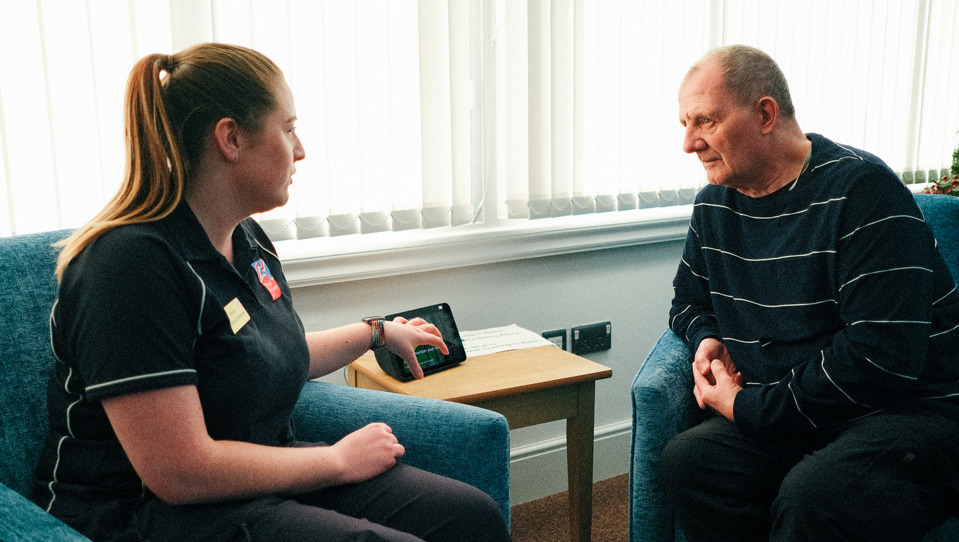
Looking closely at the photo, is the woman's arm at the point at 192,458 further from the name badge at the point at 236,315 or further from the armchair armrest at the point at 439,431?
the armchair armrest at the point at 439,431

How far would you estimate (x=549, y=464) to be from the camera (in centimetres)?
238

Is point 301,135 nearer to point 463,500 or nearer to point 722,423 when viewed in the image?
point 463,500

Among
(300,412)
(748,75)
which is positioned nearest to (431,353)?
(300,412)

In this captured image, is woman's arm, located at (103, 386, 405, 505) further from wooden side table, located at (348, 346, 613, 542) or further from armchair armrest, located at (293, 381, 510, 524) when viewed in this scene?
wooden side table, located at (348, 346, 613, 542)

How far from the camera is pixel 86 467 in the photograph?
108cm

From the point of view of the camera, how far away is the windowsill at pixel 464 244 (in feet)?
6.30

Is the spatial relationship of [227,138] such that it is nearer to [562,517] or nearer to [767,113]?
[767,113]

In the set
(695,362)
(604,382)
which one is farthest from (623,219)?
(695,362)

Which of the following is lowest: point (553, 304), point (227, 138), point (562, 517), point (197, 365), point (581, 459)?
point (562, 517)

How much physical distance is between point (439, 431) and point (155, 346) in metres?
0.54

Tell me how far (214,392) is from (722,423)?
100 centimetres

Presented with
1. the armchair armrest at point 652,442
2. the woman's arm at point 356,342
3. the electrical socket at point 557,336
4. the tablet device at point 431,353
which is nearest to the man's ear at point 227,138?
the woman's arm at point 356,342

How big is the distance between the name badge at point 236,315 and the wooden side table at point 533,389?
536 millimetres

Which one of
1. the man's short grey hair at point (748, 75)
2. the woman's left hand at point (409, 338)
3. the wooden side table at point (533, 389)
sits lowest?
the wooden side table at point (533, 389)
